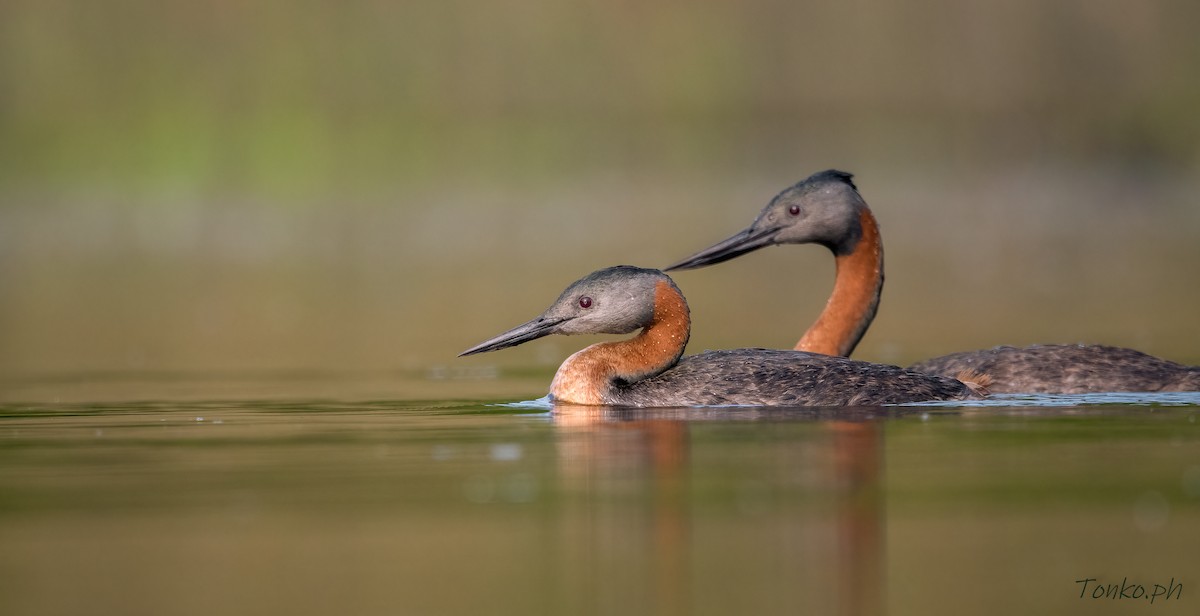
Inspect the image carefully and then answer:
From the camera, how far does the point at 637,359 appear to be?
12477 millimetres

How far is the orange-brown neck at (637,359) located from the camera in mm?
12422

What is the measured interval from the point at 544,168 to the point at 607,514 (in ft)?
125

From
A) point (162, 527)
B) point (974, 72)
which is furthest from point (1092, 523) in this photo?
point (974, 72)

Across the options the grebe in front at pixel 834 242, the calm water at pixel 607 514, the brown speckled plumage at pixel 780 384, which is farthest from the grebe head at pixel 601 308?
the grebe in front at pixel 834 242

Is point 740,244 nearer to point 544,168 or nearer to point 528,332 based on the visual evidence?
point 528,332

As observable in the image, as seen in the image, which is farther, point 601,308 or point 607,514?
point 601,308

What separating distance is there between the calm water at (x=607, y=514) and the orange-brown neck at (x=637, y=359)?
766 millimetres

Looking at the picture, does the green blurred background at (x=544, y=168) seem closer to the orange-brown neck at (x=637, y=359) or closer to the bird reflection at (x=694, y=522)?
the orange-brown neck at (x=637, y=359)

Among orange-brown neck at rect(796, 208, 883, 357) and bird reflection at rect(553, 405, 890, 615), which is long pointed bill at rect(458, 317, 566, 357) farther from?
orange-brown neck at rect(796, 208, 883, 357)

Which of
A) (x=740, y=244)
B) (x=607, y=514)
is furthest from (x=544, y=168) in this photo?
(x=607, y=514)

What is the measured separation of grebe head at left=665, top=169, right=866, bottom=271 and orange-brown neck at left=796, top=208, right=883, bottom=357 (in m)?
0.09

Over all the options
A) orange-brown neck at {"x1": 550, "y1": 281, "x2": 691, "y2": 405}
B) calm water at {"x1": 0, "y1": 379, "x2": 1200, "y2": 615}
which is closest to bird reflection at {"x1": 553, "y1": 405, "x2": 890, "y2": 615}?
calm water at {"x1": 0, "y1": 379, "x2": 1200, "y2": 615}

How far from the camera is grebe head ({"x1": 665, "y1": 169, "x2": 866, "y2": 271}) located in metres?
14.4
